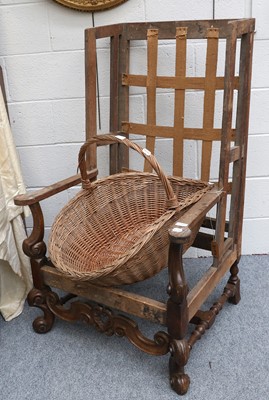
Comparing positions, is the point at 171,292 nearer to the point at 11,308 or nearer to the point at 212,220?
the point at 212,220

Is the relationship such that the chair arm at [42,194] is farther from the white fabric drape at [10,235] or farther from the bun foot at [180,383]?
the bun foot at [180,383]

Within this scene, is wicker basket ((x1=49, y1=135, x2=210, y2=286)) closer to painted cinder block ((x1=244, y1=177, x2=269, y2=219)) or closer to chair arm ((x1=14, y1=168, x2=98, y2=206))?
chair arm ((x1=14, y1=168, x2=98, y2=206))

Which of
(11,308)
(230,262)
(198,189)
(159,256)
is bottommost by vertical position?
(11,308)

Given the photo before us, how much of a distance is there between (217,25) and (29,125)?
0.87 meters

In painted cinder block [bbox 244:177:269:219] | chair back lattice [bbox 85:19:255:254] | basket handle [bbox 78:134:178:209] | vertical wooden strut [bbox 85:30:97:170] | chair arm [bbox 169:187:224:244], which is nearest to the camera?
chair arm [bbox 169:187:224:244]

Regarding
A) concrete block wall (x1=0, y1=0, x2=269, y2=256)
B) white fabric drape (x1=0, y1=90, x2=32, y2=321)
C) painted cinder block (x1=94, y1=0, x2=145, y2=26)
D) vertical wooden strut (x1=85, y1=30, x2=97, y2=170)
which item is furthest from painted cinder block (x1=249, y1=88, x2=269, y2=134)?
white fabric drape (x1=0, y1=90, x2=32, y2=321)

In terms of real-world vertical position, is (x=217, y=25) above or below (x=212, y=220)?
above

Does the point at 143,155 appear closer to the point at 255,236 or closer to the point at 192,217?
the point at 192,217

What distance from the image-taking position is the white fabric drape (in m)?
1.63

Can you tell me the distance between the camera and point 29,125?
6.22 feet

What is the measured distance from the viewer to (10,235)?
1.69 m

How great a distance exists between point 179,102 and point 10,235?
801 mm

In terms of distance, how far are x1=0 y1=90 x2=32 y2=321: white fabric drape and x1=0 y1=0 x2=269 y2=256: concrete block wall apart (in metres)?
0.23

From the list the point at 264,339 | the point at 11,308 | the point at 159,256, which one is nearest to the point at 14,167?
the point at 11,308
